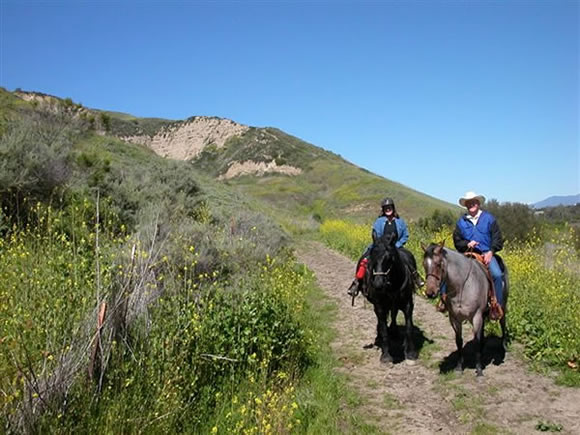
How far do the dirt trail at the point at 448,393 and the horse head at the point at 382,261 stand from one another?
4.49 feet

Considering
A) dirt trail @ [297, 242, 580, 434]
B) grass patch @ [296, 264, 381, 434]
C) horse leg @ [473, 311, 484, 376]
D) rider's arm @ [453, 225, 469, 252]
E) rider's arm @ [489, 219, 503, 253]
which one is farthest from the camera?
rider's arm @ [453, 225, 469, 252]

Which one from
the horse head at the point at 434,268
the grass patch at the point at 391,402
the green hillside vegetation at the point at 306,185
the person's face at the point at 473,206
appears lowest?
the grass patch at the point at 391,402

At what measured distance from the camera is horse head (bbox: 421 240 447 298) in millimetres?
5855

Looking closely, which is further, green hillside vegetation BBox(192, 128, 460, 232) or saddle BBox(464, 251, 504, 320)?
green hillside vegetation BBox(192, 128, 460, 232)

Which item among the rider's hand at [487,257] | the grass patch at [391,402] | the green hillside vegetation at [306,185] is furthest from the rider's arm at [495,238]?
the green hillside vegetation at [306,185]

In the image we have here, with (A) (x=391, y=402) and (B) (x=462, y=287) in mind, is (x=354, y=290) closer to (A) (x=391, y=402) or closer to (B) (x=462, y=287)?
(B) (x=462, y=287)

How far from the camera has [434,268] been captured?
593 centimetres

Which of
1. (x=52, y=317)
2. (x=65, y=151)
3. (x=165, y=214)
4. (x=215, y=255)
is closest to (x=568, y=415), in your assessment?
(x=52, y=317)

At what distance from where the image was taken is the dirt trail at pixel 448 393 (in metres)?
5.02

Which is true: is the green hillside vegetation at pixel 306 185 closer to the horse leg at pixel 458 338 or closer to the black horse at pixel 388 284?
the black horse at pixel 388 284

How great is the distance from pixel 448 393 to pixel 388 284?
158cm

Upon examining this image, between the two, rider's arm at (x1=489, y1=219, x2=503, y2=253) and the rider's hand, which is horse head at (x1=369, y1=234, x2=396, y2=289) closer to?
the rider's hand

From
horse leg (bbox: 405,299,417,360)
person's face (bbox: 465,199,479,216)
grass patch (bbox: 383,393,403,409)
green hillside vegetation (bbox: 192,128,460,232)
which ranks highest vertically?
green hillside vegetation (bbox: 192,128,460,232)

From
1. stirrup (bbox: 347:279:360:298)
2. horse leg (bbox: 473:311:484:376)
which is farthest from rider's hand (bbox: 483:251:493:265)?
stirrup (bbox: 347:279:360:298)
